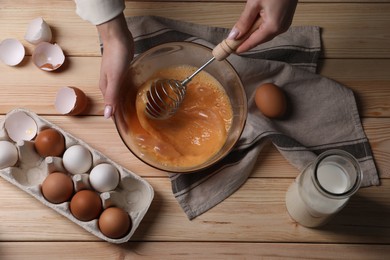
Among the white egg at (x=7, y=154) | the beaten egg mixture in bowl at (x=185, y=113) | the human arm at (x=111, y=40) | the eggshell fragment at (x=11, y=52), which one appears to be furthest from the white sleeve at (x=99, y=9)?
the white egg at (x=7, y=154)

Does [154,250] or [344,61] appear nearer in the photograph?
[154,250]

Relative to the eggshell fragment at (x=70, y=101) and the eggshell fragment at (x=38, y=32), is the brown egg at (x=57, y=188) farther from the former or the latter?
the eggshell fragment at (x=38, y=32)

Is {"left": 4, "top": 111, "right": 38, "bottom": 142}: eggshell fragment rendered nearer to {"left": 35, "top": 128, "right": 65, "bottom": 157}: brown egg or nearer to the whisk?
{"left": 35, "top": 128, "right": 65, "bottom": 157}: brown egg

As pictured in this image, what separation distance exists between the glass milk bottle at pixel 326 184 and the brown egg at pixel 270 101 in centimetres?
16

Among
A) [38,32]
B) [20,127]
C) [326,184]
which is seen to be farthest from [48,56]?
[326,184]

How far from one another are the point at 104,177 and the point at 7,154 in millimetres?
216

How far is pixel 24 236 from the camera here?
1.07m

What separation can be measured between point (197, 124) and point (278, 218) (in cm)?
28

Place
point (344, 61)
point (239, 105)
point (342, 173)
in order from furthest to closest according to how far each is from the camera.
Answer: point (344, 61) < point (239, 105) < point (342, 173)

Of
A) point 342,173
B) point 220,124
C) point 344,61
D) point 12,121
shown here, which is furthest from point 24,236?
point 344,61

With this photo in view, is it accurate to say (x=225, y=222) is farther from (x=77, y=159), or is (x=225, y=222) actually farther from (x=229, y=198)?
(x=77, y=159)

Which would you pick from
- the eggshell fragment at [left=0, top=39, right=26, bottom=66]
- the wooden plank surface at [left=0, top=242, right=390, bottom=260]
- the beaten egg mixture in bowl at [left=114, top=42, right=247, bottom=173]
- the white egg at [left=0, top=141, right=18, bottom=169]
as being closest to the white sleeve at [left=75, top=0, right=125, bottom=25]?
the beaten egg mixture in bowl at [left=114, top=42, right=247, bottom=173]

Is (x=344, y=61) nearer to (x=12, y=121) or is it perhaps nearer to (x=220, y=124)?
(x=220, y=124)

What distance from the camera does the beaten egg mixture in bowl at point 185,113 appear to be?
1.06m
